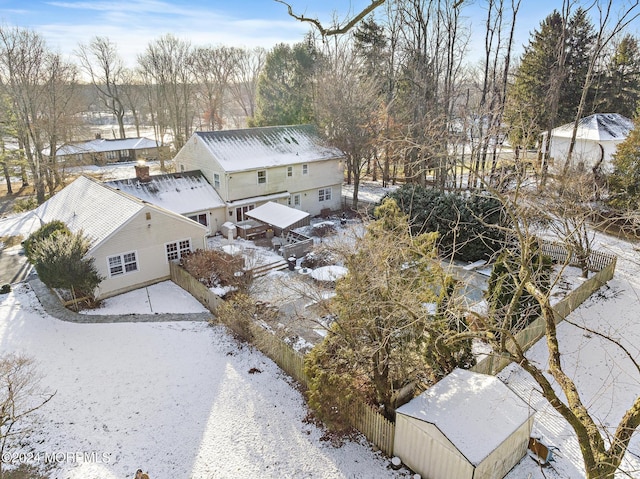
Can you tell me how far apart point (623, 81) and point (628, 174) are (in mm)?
16564

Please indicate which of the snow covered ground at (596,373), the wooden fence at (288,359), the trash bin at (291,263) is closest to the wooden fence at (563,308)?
the snow covered ground at (596,373)

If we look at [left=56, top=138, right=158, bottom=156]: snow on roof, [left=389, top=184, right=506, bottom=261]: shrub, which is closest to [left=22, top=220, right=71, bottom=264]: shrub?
[left=389, top=184, right=506, bottom=261]: shrub

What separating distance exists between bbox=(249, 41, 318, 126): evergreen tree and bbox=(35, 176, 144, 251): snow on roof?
23.4 meters

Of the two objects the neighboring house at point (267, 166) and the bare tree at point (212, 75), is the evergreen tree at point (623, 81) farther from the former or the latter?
the bare tree at point (212, 75)

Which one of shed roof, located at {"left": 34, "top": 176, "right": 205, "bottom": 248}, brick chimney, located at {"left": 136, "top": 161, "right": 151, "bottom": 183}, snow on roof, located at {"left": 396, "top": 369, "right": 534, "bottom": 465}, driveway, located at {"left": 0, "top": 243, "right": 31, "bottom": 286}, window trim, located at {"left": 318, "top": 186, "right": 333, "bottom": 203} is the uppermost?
brick chimney, located at {"left": 136, "top": 161, "right": 151, "bottom": 183}

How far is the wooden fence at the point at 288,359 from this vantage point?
10828mm

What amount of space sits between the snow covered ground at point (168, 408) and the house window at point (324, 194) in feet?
56.4

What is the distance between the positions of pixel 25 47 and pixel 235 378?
34.5 metres

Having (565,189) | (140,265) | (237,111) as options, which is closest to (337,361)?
(140,265)

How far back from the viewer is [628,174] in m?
23.7

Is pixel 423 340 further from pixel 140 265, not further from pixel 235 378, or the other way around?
pixel 140 265

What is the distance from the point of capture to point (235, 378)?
13.5 meters

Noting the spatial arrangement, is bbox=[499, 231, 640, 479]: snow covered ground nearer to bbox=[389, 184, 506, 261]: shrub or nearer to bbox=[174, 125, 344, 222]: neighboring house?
bbox=[389, 184, 506, 261]: shrub

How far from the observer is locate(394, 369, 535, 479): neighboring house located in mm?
9164
